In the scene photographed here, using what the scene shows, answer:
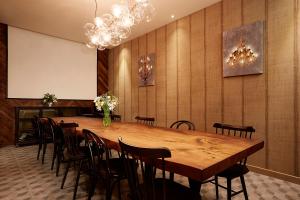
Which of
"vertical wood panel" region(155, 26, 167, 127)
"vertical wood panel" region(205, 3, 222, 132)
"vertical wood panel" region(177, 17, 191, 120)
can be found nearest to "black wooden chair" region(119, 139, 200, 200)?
"vertical wood panel" region(205, 3, 222, 132)

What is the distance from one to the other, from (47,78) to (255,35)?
5.46 meters

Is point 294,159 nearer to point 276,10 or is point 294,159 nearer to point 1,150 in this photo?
point 276,10

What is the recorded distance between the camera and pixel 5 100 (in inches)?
195

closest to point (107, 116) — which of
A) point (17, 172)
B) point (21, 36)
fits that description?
point (17, 172)

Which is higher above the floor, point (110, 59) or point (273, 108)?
point (110, 59)

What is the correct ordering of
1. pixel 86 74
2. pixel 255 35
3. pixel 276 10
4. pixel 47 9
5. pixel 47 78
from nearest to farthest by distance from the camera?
pixel 276 10 < pixel 255 35 < pixel 47 9 < pixel 47 78 < pixel 86 74

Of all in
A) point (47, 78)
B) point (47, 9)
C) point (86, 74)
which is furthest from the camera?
point (86, 74)

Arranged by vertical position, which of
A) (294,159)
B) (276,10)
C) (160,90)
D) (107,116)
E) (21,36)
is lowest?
(294,159)

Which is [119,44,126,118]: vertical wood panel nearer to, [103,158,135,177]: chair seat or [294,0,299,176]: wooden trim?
[103,158,135,177]: chair seat

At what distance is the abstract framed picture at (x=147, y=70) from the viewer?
5.13 meters

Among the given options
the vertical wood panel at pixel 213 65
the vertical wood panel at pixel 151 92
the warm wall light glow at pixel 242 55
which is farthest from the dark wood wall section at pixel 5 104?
the warm wall light glow at pixel 242 55

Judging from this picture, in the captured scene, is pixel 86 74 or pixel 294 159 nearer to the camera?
pixel 294 159

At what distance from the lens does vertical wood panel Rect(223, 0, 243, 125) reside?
339cm

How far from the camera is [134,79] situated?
19.0ft
